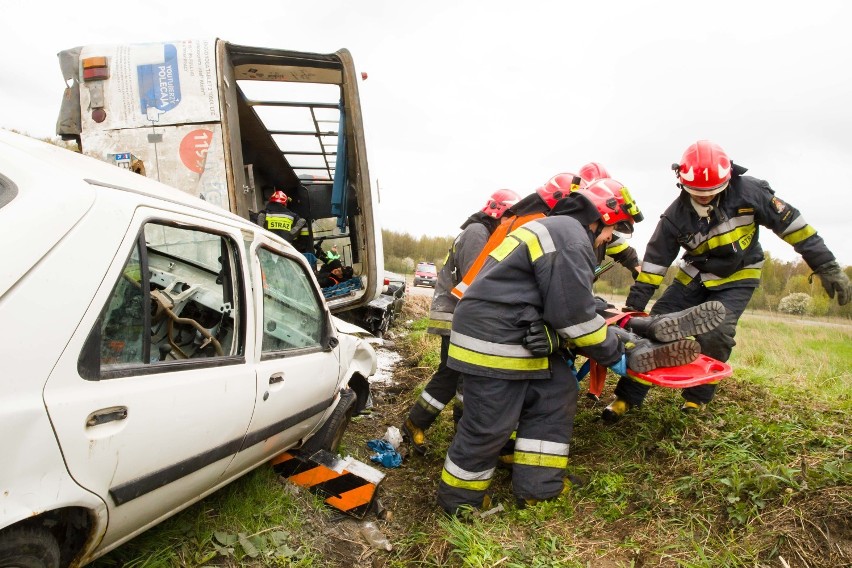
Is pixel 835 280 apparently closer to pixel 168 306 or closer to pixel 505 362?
pixel 505 362

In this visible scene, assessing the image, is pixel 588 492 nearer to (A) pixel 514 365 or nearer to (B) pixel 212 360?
(A) pixel 514 365

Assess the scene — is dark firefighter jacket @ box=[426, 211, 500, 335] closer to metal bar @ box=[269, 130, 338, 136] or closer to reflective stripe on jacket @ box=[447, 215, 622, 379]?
reflective stripe on jacket @ box=[447, 215, 622, 379]

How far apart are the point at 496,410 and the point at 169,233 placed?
1.77 meters

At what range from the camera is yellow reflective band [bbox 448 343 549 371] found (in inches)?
106

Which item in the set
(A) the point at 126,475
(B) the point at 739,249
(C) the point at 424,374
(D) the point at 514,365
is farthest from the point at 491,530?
(C) the point at 424,374

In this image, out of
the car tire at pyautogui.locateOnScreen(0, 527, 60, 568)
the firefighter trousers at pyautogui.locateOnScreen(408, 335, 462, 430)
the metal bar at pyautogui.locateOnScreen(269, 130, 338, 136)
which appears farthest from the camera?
the metal bar at pyautogui.locateOnScreen(269, 130, 338, 136)

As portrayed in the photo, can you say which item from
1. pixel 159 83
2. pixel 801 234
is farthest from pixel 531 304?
pixel 159 83

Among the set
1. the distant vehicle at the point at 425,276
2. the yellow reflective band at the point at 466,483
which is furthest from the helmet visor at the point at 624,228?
the distant vehicle at the point at 425,276

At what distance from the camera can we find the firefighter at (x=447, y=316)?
147 inches

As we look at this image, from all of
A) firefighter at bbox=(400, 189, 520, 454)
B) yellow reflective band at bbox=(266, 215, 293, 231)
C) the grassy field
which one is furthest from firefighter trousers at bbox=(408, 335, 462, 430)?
yellow reflective band at bbox=(266, 215, 293, 231)

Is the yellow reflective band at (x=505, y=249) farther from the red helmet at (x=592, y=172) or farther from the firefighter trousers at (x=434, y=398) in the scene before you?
the red helmet at (x=592, y=172)

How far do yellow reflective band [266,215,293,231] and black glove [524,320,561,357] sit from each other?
12.5 feet

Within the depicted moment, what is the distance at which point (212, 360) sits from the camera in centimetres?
193

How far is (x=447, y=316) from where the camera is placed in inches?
157
